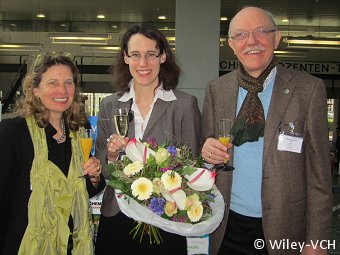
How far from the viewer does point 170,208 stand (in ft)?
6.08

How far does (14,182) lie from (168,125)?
877 mm

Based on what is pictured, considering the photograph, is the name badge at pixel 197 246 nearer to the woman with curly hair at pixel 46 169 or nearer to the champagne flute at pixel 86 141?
the woman with curly hair at pixel 46 169

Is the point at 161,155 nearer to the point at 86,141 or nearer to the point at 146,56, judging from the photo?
the point at 86,141

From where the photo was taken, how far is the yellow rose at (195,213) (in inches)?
73.7

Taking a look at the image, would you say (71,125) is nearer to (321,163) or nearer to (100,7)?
(321,163)

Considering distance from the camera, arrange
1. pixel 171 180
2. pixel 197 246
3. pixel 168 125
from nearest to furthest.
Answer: pixel 171 180 → pixel 168 125 → pixel 197 246

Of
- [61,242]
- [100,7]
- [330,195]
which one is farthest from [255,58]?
[100,7]

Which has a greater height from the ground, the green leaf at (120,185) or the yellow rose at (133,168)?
the yellow rose at (133,168)

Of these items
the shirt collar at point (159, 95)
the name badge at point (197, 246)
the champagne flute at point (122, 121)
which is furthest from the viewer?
the name badge at point (197, 246)

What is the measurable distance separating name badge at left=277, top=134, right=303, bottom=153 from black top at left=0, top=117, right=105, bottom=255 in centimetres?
129

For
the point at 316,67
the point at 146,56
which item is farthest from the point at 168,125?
the point at 316,67

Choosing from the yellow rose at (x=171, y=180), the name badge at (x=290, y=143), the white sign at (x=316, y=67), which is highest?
the white sign at (x=316, y=67)

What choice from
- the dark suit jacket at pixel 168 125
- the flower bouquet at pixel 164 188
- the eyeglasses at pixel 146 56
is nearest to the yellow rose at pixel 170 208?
the flower bouquet at pixel 164 188

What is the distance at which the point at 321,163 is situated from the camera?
206 centimetres
